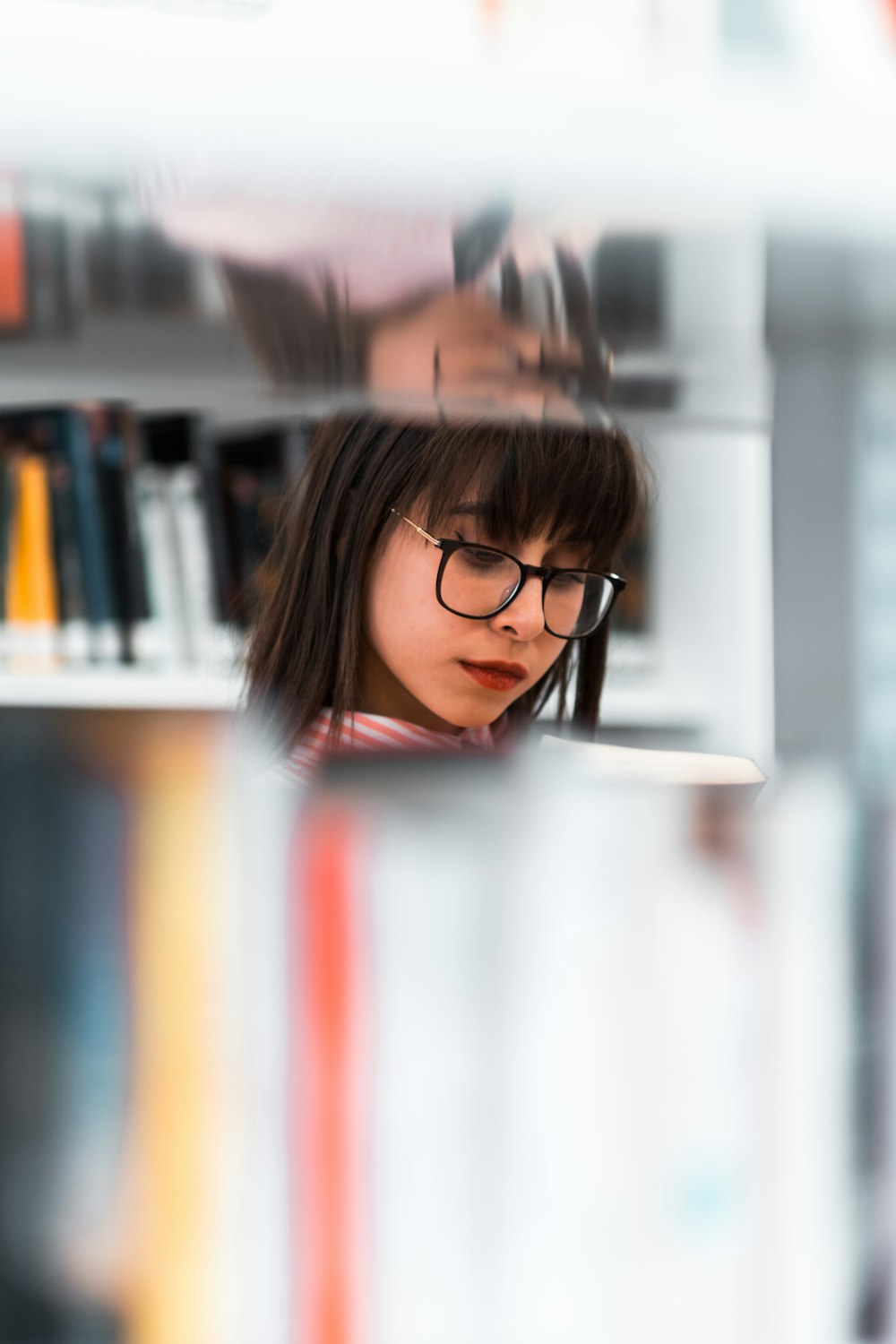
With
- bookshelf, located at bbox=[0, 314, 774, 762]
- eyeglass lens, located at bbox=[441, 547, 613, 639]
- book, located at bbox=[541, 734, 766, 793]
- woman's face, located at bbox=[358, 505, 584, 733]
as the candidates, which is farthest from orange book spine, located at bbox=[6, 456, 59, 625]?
book, located at bbox=[541, 734, 766, 793]

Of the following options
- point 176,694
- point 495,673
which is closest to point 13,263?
point 495,673

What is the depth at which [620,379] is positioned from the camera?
0.39 metres

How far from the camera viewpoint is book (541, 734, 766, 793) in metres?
0.39

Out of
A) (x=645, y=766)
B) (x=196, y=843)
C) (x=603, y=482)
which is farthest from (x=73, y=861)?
(x=603, y=482)

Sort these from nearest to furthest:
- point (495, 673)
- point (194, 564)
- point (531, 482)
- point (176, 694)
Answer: point (531, 482)
point (495, 673)
point (176, 694)
point (194, 564)

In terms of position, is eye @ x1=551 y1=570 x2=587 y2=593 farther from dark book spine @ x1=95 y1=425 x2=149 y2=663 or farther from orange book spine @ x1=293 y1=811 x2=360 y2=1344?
dark book spine @ x1=95 y1=425 x2=149 y2=663

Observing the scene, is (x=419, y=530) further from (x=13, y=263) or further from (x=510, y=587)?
(x=13, y=263)

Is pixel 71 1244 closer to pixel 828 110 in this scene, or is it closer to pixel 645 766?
pixel 645 766

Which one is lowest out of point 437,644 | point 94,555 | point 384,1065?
point 384,1065

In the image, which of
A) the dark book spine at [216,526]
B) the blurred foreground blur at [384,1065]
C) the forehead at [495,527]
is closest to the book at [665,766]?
the blurred foreground blur at [384,1065]

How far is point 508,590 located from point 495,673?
8 centimetres

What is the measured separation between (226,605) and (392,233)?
1240 millimetres

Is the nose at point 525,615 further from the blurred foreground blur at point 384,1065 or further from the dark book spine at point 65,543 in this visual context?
the dark book spine at point 65,543

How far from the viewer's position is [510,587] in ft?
1.85
